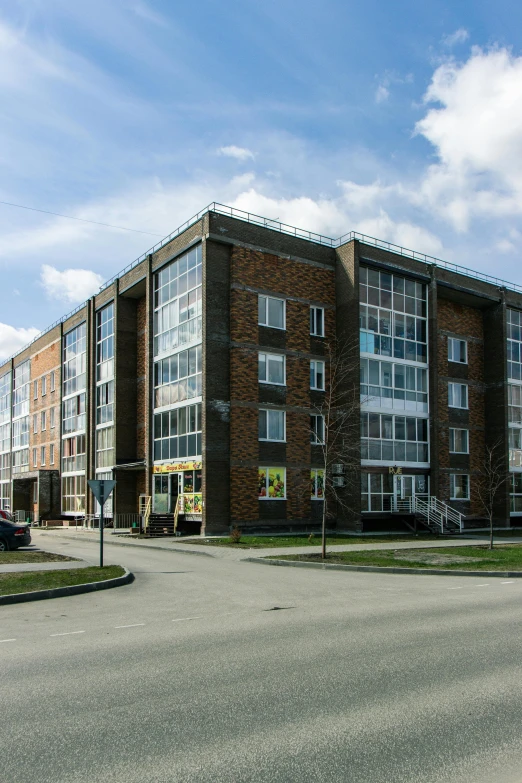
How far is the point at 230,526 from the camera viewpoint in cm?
3186

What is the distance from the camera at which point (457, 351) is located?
41.8 metres

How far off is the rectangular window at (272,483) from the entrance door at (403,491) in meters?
6.59

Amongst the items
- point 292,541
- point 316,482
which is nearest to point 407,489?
point 316,482

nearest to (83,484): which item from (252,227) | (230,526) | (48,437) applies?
(48,437)

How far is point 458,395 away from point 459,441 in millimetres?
2661

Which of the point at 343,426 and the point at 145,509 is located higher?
the point at 343,426

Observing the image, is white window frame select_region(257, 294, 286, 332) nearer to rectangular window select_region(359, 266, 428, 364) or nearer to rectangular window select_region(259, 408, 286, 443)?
rectangular window select_region(259, 408, 286, 443)

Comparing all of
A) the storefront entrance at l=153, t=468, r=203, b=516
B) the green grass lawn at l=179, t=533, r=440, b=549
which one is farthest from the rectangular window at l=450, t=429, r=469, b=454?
the storefront entrance at l=153, t=468, r=203, b=516

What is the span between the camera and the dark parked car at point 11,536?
25.4m

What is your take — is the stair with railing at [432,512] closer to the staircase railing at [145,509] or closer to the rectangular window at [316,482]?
the rectangular window at [316,482]

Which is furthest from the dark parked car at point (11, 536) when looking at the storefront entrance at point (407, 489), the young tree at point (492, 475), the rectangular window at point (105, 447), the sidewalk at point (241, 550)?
the young tree at point (492, 475)

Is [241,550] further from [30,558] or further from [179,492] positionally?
[179,492]

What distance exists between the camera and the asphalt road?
185 inches

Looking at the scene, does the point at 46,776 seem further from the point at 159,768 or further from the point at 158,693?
the point at 158,693
